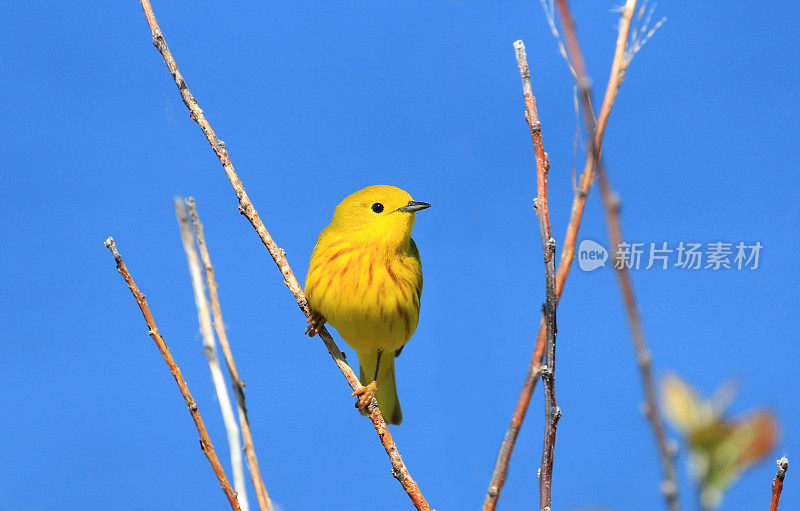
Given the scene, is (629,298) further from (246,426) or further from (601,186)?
(246,426)

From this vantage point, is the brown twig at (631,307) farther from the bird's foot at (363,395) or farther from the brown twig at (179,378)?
the bird's foot at (363,395)

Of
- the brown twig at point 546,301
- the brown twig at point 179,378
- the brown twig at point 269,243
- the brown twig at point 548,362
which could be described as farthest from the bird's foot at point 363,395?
the brown twig at point 548,362

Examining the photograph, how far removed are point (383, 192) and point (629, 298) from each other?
280cm

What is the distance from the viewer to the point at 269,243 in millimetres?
2438

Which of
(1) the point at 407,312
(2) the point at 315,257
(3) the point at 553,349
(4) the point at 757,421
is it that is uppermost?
(2) the point at 315,257

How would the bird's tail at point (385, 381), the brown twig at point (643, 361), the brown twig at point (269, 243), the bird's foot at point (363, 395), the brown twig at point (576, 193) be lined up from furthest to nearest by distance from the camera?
the bird's tail at point (385, 381)
the bird's foot at point (363, 395)
the brown twig at point (269, 243)
the brown twig at point (576, 193)
the brown twig at point (643, 361)

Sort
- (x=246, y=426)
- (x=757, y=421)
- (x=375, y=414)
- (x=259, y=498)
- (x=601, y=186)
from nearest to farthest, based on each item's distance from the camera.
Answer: (x=757, y=421) < (x=601, y=186) < (x=259, y=498) < (x=246, y=426) < (x=375, y=414)

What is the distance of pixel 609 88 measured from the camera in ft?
2.86

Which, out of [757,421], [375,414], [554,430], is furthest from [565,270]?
[375,414]

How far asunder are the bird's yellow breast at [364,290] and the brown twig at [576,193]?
1981 mm

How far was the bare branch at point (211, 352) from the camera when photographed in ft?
4.79

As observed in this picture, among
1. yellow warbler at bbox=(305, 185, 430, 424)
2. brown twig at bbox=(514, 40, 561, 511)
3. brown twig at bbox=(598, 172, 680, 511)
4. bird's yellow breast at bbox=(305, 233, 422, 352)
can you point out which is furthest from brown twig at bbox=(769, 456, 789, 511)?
bird's yellow breast at bbox=(305, 233, 422, 352)

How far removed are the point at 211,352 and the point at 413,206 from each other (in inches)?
69.3

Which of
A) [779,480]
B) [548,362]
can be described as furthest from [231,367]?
[779,480]
